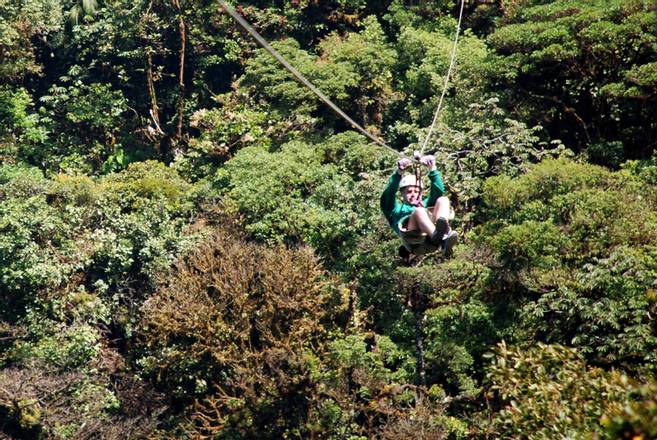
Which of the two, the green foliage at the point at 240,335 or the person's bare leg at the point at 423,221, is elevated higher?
the person's bare leg at the point at 423,221

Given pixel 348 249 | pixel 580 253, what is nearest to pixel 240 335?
pixel 348 249

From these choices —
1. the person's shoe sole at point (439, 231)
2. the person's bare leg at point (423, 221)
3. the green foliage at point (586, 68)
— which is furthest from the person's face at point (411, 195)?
the green foliage at point (586, 68)

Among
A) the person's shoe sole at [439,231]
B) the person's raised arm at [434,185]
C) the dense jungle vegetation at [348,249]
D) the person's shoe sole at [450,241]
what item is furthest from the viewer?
the dense jungle vegetation at [348,249]

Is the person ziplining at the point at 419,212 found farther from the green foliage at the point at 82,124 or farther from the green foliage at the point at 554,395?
the green foliage at the point at 82,124

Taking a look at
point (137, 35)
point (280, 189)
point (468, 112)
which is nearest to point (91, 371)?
point (280, 189)

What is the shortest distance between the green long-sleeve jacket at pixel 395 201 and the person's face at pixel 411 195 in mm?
49

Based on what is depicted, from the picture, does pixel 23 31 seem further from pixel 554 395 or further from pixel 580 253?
pixel 554 395

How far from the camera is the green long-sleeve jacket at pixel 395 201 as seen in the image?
402 inches

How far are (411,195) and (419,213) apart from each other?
1.67 feet

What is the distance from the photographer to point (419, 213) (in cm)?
985

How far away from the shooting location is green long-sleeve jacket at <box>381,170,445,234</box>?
10.2 metres

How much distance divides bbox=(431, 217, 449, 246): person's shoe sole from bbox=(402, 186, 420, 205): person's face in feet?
1.96

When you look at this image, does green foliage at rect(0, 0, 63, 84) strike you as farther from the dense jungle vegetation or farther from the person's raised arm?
the person's raised arm

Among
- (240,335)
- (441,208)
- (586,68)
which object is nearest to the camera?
(441,208)
